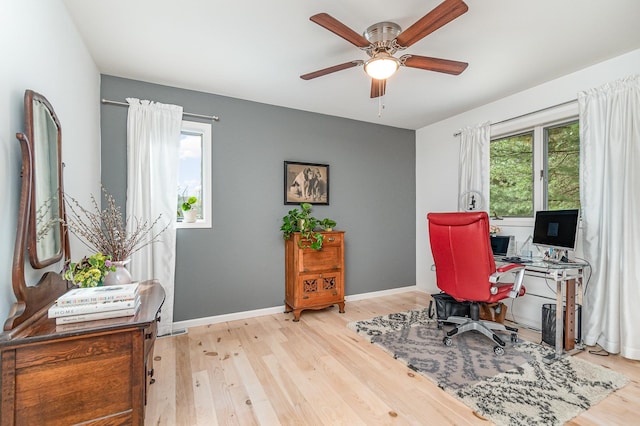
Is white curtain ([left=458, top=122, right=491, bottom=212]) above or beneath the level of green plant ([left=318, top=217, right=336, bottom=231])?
above

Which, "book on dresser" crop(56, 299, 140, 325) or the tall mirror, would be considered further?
the tall mirror

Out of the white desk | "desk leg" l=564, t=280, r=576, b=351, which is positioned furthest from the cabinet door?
"desk leg" l=564, t=280, r=576, b=351

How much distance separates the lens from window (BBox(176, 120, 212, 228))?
3150 mm

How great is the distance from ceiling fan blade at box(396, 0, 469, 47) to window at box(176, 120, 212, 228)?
7.34 ft

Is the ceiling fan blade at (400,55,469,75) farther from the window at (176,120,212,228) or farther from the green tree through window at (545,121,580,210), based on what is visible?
the window at (176,120,212,228)

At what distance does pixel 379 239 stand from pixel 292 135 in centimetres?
195

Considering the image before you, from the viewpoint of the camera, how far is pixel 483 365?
2.24 metres

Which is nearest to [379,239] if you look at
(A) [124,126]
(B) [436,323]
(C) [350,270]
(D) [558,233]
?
(C) [350,270]

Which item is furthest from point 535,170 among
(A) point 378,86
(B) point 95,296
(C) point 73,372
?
(C) point 73,372

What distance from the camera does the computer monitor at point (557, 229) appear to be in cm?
248

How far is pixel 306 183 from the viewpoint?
3727 mm

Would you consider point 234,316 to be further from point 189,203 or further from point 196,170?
point 196,170

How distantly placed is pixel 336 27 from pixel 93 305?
1.89 m

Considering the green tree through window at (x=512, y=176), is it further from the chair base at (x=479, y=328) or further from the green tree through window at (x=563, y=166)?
the chair base at (x=479, y=328)
